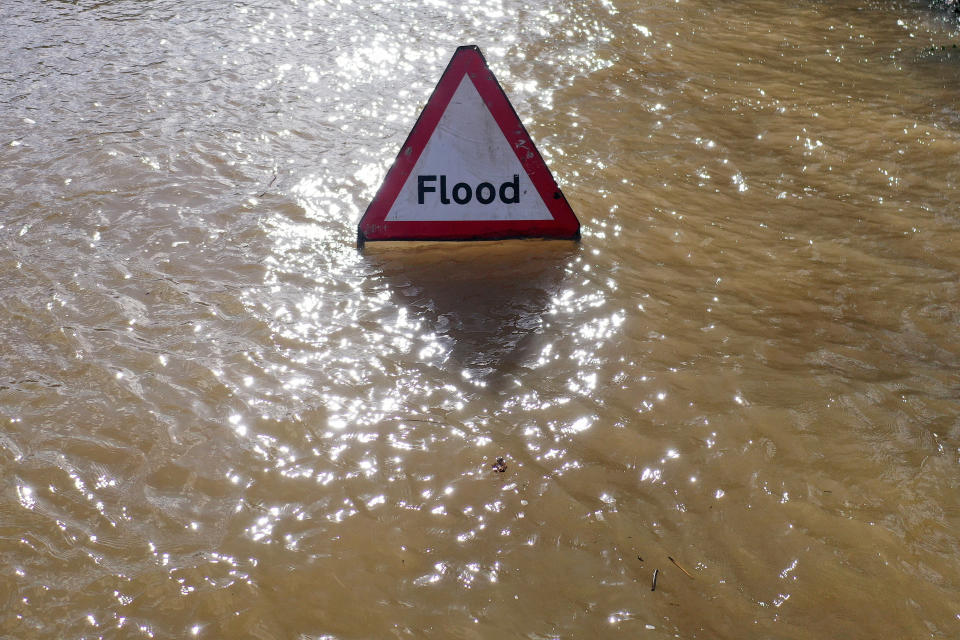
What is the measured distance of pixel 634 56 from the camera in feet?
20.3

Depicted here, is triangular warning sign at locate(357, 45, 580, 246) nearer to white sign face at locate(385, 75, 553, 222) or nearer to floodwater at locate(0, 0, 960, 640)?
white sign face at locate(385, 75, 553, 222)

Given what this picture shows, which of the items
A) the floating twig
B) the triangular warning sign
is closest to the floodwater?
the floating twig

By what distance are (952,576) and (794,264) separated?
1777 mm

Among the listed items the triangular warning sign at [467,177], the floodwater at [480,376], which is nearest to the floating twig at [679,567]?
the floodwater at [480,376]

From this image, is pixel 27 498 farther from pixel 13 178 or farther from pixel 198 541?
pixel 13 178

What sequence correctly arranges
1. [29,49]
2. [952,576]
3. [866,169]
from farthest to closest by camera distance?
[29,49] < [866,169] < [952,576]

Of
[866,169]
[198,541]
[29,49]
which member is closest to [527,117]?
[866,169]

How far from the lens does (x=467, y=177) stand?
3465 mm

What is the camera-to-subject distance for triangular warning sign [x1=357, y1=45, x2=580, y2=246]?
336 centimetres

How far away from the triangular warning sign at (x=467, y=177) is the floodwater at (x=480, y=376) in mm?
136

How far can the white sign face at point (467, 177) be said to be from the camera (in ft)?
11.1

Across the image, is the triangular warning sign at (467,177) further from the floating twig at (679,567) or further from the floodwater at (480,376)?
the floating twig at (679,567)

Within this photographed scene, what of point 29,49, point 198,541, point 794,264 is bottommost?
point 29,49

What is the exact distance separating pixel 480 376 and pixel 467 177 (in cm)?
110
